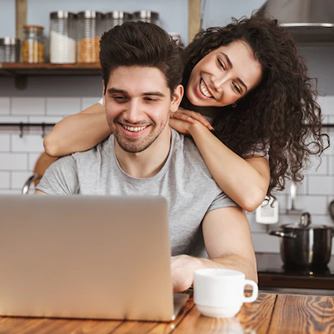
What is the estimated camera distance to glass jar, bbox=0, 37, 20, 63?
3361 mm

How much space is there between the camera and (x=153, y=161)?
1.92m

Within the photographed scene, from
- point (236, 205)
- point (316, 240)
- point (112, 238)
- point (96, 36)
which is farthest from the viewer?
point (96, 36)

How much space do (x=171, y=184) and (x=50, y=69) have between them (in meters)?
1.71

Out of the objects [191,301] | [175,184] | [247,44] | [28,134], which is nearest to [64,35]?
[28,134]

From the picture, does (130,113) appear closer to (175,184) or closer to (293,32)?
(175,184)

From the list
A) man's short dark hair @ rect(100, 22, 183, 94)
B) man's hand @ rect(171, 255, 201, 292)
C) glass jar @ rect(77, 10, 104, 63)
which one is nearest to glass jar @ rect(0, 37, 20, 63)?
glass jar @ rect(77, 10, 104, 63)

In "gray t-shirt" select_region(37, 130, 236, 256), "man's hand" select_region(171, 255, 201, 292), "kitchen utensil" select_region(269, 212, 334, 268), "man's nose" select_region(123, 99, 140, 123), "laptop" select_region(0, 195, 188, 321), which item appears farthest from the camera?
"kitchen utensil" select_region(269, 212, 334, 268)

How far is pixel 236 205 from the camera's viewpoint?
1.89m

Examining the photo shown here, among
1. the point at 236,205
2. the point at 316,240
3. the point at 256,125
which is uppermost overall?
the point at 256,125

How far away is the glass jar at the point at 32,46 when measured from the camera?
334cm

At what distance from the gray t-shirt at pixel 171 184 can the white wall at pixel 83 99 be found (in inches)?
60.6

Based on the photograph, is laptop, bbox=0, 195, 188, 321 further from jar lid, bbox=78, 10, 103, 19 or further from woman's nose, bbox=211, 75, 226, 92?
jar lid, bbox=78, 10, 103, 19

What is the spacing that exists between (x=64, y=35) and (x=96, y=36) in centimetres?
17

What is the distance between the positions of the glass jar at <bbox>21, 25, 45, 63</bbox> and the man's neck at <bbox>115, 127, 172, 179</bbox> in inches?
62.9
